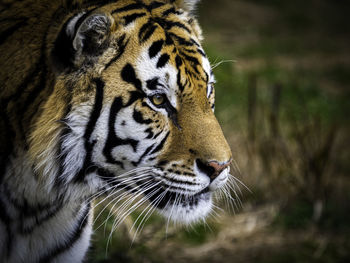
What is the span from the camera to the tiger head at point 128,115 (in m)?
1.97

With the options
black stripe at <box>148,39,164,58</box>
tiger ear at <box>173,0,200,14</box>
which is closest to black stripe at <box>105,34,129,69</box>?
black stripe at <box>148,39,164,58</box>

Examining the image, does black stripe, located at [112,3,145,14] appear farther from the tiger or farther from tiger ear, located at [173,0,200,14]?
tiger ear, located at [173,0,200,14]

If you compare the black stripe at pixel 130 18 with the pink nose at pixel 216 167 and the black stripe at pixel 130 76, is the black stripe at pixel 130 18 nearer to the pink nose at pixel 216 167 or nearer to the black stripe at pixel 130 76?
the black stripe at pixel 130 76

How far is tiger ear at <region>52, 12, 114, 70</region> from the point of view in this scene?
191cm

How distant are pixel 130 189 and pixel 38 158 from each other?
44cm

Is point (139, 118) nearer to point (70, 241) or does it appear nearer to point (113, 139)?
point (113, 139)

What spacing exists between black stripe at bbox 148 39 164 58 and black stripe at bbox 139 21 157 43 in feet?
0.15

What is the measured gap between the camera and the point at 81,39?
76.4 inches

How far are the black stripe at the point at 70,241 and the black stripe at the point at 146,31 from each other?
0.89 meters

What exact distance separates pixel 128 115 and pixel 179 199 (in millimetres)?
450

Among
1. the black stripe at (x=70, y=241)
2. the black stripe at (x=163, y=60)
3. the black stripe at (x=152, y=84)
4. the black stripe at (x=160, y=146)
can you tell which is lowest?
the black stripe at (x=70, y=241)

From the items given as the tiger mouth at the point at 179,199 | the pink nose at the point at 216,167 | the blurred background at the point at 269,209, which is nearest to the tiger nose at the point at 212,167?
the pink nose at the point at 216,167

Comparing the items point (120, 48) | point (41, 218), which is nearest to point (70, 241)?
point (41, 218)

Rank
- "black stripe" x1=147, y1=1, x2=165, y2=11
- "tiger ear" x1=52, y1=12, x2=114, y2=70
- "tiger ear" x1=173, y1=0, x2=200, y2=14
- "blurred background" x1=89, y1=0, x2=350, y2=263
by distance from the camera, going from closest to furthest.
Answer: "tiger ear" x1=52, y1=12, x2=114, y2=70 → "black stripe" x1=147, y1=1, x2=165, y2=11 → "tiger ear" x1=173, y1=0, x2=200, y2=14 → "blurred background" x1=89, y1=0, x2=350, y2=263
